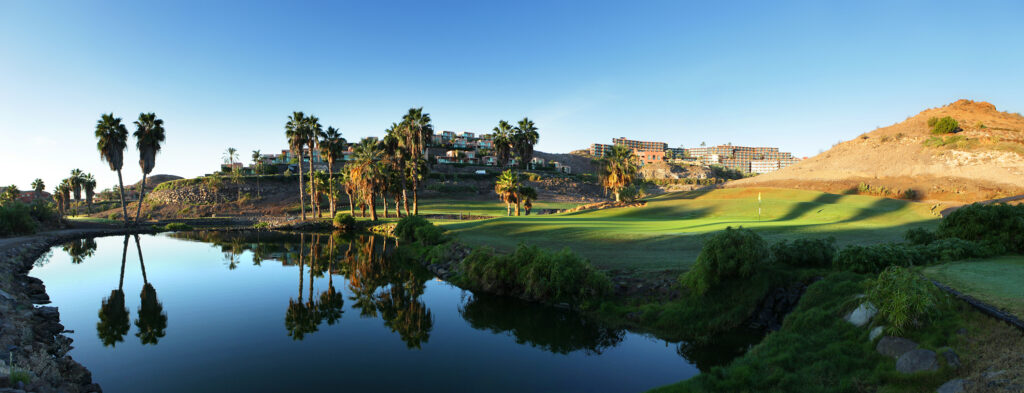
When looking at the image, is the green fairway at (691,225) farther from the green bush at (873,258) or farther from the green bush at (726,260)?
the green bush at (873,258)

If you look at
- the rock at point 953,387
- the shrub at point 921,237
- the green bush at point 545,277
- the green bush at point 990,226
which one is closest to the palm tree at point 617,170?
the green bush at point 545,277

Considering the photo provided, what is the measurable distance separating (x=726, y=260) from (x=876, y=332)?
17.5ft

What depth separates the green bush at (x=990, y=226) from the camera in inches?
577

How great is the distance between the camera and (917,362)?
7934mm

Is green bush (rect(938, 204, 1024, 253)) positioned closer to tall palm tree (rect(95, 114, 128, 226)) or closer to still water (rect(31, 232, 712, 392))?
still water (rect(31, 232, 712, 392))

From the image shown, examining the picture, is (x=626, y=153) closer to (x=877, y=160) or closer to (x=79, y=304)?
(x=877, y=160)

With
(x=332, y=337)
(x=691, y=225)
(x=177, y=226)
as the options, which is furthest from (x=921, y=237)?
(x=177, y=226)

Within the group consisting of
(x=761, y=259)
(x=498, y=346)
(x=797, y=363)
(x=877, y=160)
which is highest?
(x=877, y=160)

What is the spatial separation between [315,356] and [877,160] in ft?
262

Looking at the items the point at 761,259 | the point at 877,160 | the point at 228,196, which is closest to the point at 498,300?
the point at 761,259

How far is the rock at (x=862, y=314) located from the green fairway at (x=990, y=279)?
2.06 meters

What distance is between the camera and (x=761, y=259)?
49.9ft

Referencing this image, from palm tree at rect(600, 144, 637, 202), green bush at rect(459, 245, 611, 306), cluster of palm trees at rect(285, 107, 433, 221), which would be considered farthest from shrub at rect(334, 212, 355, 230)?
green bush at rect(459, 245, 611, 306)

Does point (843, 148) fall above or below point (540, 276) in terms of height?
above
